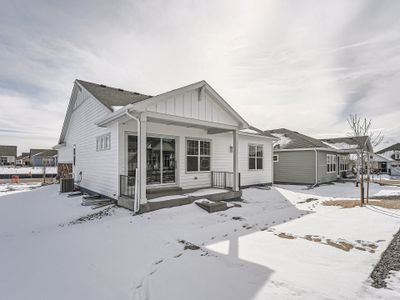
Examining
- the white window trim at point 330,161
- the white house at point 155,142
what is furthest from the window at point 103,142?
the white window trim at point 330,161

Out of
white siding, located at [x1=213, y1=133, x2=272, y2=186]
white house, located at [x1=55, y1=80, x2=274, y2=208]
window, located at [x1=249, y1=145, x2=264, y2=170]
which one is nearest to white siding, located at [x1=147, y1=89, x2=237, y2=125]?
white house, located at [x1=55, y1=80, x2=274, y2=208]

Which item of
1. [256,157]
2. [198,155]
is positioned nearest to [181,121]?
[198,155]

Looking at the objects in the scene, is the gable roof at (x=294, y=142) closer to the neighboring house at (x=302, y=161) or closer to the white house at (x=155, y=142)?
the neighboring house at (x=302, y=161)

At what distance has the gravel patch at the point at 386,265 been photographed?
9.74ft

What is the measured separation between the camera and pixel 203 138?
408 inches

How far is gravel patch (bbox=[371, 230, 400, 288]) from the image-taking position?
9.74ft

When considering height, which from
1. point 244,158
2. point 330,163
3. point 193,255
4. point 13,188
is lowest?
point 13,188

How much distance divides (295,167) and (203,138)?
9374 millimetres

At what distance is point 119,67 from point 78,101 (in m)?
3.59

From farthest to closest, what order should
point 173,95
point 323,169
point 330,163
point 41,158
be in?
point 41,158
point 330,163
point 323,169
point 173,95

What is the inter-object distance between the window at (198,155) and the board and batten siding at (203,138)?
0.19m

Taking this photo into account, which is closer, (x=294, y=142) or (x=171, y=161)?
(x=171, y=161)

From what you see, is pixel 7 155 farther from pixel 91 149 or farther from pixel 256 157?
pixel 256 157

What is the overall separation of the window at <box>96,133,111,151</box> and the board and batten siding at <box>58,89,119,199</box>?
0.16m
